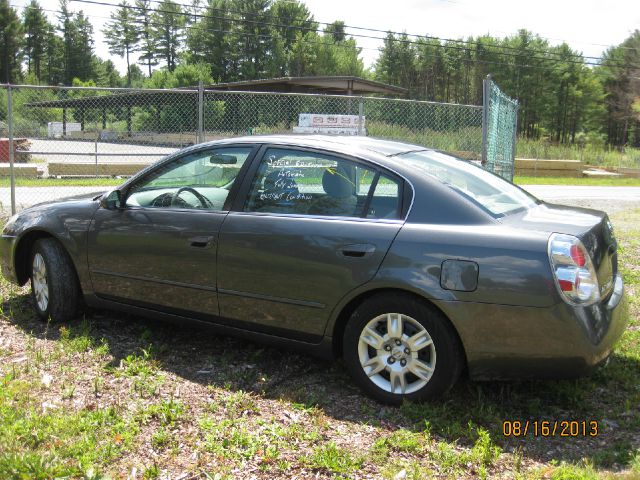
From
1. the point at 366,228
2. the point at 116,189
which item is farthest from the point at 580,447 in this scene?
the point at 116,189

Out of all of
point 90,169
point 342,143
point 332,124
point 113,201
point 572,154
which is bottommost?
point 90,169

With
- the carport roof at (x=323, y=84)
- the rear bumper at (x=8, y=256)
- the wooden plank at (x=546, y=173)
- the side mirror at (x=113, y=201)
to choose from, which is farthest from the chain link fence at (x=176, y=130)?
the wooden plank at (x=546, y=173)

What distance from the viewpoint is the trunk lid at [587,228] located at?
3158 millimetres

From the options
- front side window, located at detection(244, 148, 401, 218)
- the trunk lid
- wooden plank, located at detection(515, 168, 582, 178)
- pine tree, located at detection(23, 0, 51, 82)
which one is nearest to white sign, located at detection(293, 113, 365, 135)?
front side window, located at detection(244, 148, 401, 218)

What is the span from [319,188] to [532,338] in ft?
5.11

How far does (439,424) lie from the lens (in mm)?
3178

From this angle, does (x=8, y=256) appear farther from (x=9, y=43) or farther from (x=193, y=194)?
(x=9, y=43)

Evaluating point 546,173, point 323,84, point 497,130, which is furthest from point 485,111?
point 323,84

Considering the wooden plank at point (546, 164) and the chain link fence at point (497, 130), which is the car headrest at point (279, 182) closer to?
the chain link fence at point (497, 130)

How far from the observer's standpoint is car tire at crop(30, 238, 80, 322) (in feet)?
15.2

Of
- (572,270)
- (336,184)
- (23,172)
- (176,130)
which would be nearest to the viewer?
(572,270)

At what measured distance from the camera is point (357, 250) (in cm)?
338

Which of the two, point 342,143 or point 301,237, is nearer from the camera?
point 301,237
